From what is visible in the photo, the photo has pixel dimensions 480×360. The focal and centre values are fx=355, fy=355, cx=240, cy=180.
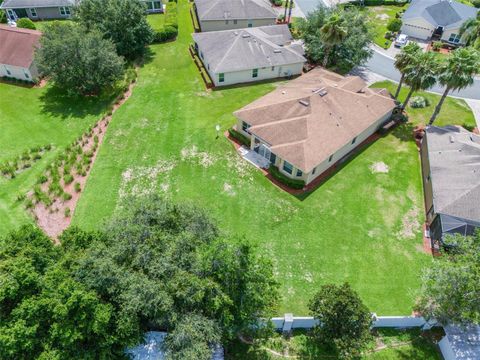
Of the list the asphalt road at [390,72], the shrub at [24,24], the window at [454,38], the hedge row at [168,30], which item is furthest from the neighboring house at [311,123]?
the shrub at [24,24]

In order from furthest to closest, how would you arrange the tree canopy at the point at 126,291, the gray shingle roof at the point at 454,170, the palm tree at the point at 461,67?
the palm tree at the point at 461,67 → the gray shingle roof at the point at 454,170 → the tree canopy at the point at 126,291

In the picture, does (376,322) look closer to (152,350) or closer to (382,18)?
(152,350)

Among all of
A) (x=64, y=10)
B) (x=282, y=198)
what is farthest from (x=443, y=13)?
(x=64, y=10)

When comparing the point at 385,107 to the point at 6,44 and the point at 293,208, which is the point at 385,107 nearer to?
the point at 293,208

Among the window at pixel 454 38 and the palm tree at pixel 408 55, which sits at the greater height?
the palm tree at pixel 408 55

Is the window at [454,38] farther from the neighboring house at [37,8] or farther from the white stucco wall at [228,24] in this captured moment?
the neighboring house at [37,8]

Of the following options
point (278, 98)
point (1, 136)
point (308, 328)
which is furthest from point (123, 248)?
point (1, 136)
